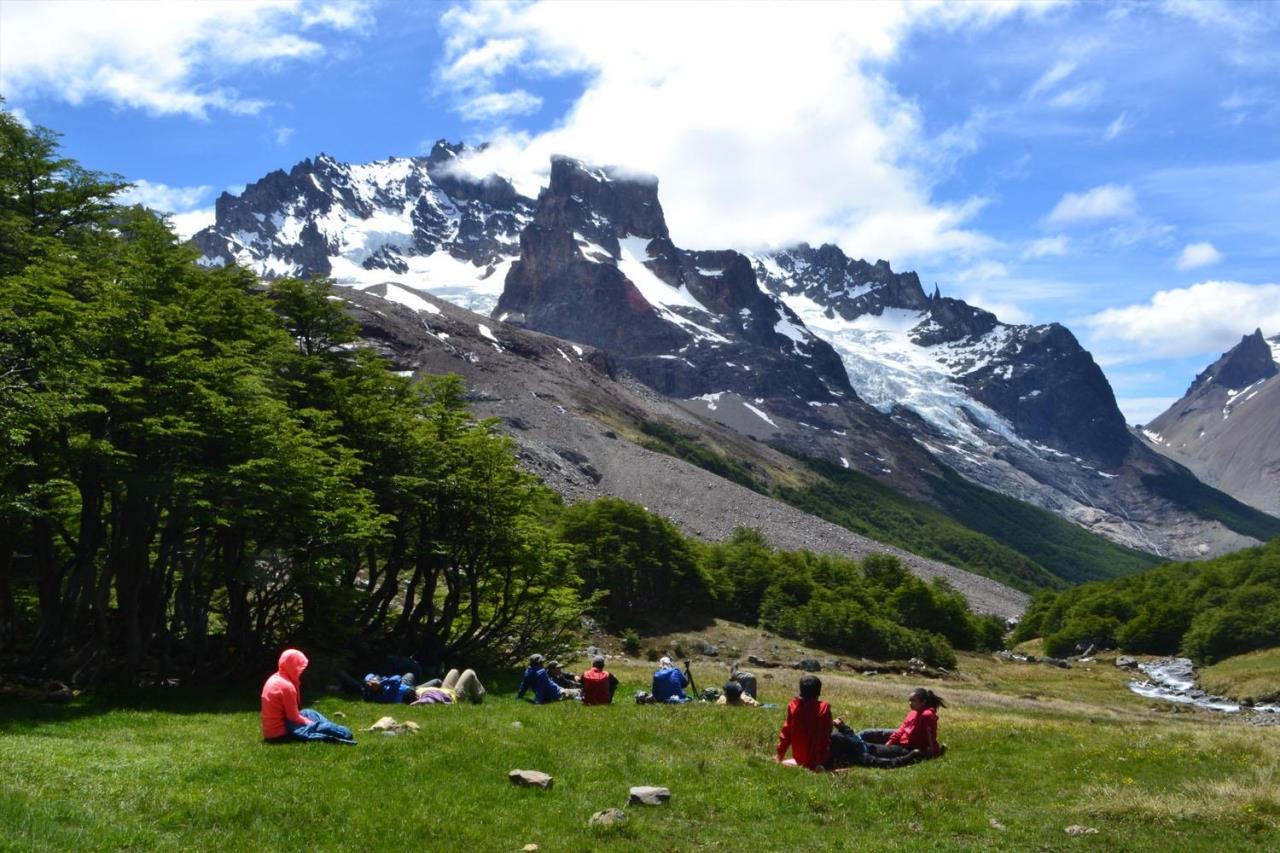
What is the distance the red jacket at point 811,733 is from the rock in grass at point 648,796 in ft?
11.5

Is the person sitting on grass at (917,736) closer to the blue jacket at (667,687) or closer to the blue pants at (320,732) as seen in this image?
the blue jacket at (667,687)

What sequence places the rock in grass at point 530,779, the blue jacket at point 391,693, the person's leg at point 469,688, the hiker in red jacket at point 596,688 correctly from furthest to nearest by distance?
the hiker in red jacket at point 596,688
the person's leg at point 469,688
the blue jacket at point 391,693
the rock in grass at point 530,779

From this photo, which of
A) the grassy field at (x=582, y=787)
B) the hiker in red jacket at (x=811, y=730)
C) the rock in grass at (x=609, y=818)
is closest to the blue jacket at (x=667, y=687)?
the grassy field at (x=582, y=787)

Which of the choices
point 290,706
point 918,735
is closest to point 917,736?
point 918,735

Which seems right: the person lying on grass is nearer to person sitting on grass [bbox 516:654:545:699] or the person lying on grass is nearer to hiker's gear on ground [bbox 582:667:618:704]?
hiker's gear on ground [bbox 582:667:618:704]

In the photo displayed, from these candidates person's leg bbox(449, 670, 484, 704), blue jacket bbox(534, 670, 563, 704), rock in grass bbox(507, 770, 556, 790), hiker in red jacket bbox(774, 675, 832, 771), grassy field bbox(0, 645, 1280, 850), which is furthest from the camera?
blue jacket bbox(534, 670, 563, 704)

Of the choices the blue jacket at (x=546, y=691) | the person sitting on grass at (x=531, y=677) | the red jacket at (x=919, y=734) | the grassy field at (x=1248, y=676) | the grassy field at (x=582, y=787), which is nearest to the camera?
the grassy field at (x=582, y=787)

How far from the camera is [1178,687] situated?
86.9m

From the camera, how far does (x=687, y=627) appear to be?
86.4m

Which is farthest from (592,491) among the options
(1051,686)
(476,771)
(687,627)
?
(476,771)

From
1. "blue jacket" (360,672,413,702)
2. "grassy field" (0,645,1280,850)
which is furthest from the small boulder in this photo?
"blue jacket" (360,672,413,702)

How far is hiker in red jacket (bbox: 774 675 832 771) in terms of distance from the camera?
58.6ft

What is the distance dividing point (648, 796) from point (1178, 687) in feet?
292

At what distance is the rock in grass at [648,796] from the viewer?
49.9 ft
